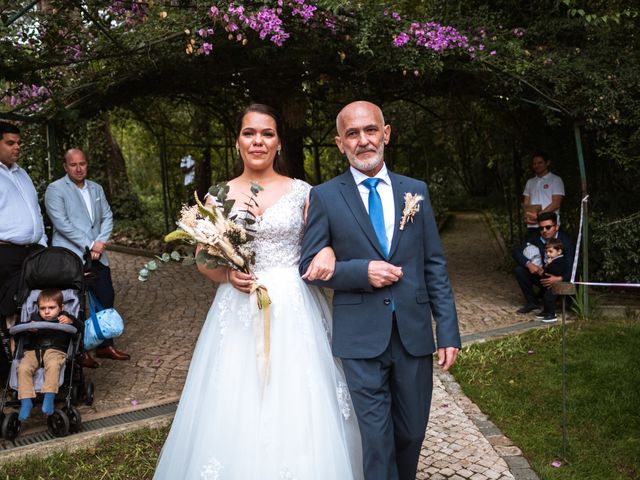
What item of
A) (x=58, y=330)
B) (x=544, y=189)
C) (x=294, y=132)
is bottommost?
(x=58, y=330)

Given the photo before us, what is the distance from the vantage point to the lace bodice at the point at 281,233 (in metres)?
3.25

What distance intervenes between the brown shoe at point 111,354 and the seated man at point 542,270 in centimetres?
469

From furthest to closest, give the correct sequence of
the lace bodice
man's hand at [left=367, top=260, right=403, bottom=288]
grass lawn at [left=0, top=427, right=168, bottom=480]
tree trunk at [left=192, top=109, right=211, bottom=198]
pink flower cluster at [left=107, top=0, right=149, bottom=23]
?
tree trunk at [left=192, top=109, right=211, bottom=198], pink flower cluster at [left=107, top=0, right=149, bottom=23], grass lawn at [left=0, top=427, right=168, bottom=480], the lace bodice, man's hand at [left=367, top=260, right=403, bottom=288]

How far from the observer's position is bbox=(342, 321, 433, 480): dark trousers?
285cm

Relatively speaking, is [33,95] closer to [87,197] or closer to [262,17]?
[87,197]

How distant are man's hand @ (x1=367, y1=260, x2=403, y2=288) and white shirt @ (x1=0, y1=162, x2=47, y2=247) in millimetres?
3521

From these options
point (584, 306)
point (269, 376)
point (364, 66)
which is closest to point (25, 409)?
point (269, 376)

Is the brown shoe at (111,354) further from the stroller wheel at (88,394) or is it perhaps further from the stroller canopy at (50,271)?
the stroller canopy at (50,271)

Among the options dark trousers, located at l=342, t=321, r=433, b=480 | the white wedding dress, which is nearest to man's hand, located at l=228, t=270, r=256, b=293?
the white wedding dress

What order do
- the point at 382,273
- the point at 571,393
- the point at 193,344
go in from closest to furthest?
the point at 382,273, the point at 571,393, the point at 193,344

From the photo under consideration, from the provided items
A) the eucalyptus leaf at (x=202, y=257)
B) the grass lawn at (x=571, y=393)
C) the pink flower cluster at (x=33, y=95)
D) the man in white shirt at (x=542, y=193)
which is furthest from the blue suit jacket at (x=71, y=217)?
the man in white shirt at (x=542, y=193)

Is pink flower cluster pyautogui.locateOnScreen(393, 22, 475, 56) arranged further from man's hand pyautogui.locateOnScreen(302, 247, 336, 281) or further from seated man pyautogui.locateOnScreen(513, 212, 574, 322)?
man's hand pyautogui.locateOnScreen(302, 247, 336, 281)

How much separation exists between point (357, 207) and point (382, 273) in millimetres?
370

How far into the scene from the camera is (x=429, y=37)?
6688 millimetres
